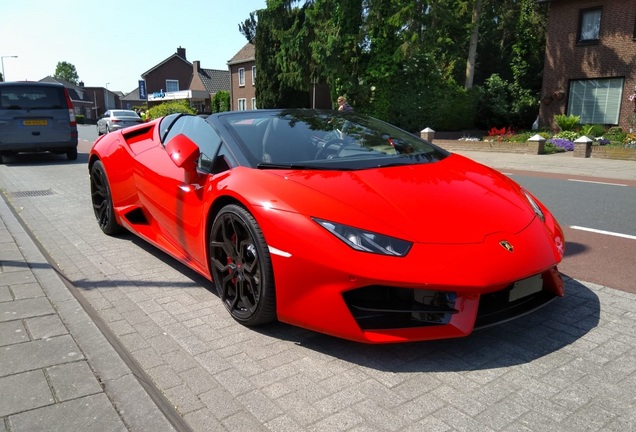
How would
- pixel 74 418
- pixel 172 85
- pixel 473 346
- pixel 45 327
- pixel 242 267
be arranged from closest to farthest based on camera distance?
1. pixel 74 418
2. pixel 473 346
3. pixel 45 327
4. pixel 242 267
5. pixel 172 85

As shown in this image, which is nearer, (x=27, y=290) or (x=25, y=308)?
(x=25, y=308)

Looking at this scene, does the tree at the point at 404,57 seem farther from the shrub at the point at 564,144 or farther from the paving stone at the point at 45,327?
the paving stone at the point at 45,327

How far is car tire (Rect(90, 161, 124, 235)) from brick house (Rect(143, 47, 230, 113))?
52233 millimetres

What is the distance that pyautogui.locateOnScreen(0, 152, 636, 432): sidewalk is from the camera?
82.1 inches

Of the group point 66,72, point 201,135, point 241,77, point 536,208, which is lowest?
point 536,208

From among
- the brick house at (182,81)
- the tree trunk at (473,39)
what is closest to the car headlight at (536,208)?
the tree trunk at (473,39)

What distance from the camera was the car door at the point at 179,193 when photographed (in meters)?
3.52

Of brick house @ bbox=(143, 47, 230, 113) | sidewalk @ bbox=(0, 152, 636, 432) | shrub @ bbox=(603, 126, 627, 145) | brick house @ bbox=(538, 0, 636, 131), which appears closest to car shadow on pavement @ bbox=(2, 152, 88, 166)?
sidewalk @ bbox=(0, 152, 636, 432)

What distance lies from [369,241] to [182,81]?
74693 millimetres

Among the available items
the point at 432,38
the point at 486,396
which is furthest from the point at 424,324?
the point at 432,38

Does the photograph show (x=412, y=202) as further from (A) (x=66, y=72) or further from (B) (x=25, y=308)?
(A) (x=66, y=72)

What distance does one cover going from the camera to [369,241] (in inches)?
100.0

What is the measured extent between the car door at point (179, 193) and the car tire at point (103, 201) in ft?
2.94

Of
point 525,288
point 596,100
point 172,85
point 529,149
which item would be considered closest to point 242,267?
point 525,288
